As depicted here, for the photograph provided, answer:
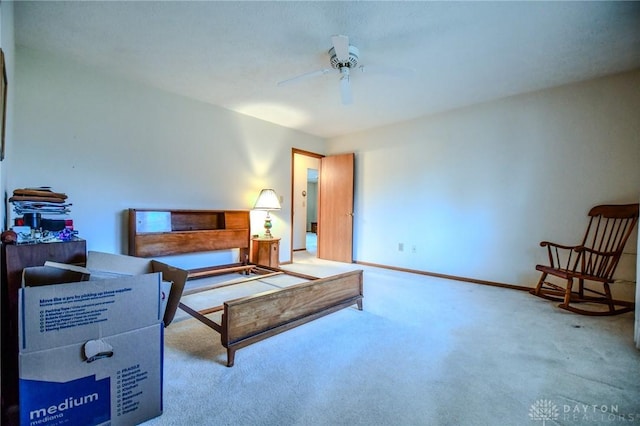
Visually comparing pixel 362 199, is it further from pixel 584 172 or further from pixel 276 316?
pixel 276 316

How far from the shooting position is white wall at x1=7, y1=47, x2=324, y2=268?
2596mm

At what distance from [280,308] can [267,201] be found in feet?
8.06

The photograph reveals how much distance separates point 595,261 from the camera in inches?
109

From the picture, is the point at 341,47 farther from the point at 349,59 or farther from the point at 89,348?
the point at 89,348

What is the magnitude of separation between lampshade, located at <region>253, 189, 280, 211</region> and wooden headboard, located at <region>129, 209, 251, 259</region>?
0.71 ft

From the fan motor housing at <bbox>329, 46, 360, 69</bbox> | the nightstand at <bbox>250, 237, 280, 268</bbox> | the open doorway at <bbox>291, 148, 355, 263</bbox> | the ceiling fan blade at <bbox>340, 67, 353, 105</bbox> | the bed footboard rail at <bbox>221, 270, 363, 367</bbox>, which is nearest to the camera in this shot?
the bed footboard rail at <bbox>221, 270, 363, 367</bbox>

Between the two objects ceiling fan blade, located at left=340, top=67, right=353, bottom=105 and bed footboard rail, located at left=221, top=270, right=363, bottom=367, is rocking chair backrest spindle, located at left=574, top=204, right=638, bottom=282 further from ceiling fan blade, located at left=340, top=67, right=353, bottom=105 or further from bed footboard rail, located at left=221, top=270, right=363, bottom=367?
ceiling fan blade, located at left=340, top=67, right=353, bottom=105

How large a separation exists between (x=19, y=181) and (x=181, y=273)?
226 centimetres

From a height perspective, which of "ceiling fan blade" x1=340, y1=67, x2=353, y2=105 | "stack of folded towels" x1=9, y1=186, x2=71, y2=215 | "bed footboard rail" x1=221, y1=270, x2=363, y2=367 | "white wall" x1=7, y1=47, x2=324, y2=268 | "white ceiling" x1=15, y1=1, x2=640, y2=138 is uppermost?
"white ceiling" x1=15, y1=1, x2=640, y2=138

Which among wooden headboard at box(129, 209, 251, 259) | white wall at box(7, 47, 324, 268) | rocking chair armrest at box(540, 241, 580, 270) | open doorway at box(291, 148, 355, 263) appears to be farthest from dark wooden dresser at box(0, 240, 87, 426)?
rocking chair armrest at box(540, 241, 580, 270)

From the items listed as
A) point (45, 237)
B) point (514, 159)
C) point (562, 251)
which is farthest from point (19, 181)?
point (562, 251)

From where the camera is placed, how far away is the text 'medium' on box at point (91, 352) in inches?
39.3

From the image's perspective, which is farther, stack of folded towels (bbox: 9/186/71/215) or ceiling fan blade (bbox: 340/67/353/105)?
ceiling fan blade (bbox: 340/67/353/105)

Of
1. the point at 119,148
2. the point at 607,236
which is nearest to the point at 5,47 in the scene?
the point at 119,148
